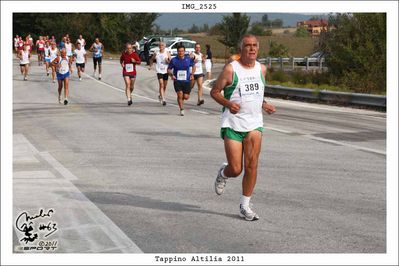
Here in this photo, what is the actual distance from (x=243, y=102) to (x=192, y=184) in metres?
2.45

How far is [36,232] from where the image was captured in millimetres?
5898

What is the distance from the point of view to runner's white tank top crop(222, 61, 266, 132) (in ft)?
20.8

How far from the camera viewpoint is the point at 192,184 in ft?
28.0

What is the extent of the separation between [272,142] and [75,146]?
375 cm

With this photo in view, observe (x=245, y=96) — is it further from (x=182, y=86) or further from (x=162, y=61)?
(x=162, y=61)

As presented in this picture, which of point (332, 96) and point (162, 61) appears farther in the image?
point (332, 96)

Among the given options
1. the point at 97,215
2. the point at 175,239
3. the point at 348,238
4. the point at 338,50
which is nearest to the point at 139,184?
the point at 97,215

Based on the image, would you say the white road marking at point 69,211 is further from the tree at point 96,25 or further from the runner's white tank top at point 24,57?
the tree at point 96,25

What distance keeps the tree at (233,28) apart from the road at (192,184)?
2987 cm

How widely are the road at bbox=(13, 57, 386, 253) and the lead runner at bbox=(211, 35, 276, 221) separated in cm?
77

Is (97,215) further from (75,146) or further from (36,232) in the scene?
(75,146)

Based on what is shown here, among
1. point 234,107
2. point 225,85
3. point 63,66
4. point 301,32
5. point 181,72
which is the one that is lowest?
point 234,107

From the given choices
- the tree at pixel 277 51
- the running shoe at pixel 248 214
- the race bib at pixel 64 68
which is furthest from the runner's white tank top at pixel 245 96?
the tree at pixel 277 51

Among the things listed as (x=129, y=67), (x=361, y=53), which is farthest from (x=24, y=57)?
(x=361, y=53)
